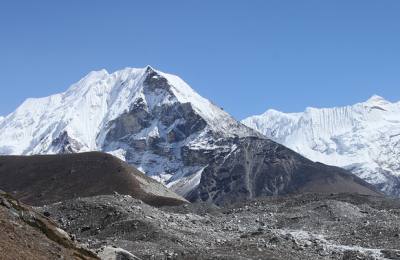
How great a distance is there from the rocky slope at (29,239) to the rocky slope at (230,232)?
29.7 ft

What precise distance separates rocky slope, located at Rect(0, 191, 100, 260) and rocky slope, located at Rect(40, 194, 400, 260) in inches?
356

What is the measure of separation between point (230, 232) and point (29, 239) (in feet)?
166

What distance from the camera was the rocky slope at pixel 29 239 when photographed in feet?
153

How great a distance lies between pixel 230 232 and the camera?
99000 mm

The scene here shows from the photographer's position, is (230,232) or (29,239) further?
(230,232)

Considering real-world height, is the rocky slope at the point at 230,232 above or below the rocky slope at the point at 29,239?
above

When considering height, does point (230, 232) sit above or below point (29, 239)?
above

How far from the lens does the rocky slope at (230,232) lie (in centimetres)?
7784

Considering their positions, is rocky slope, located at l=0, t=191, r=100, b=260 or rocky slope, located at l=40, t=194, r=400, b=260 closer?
rocky slope, located at l=0, t=191, r=100, b=260

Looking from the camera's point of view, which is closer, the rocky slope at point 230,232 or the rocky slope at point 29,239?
the rocky slope at point 29,239

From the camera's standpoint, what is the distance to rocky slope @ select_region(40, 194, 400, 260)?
255 feet

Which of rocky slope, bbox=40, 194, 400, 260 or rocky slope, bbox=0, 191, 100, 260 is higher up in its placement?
rocky slope, bbox=40, 194, 400, 260

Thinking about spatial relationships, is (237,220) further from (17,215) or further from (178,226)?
(17,215)

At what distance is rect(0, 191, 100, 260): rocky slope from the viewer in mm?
46656
